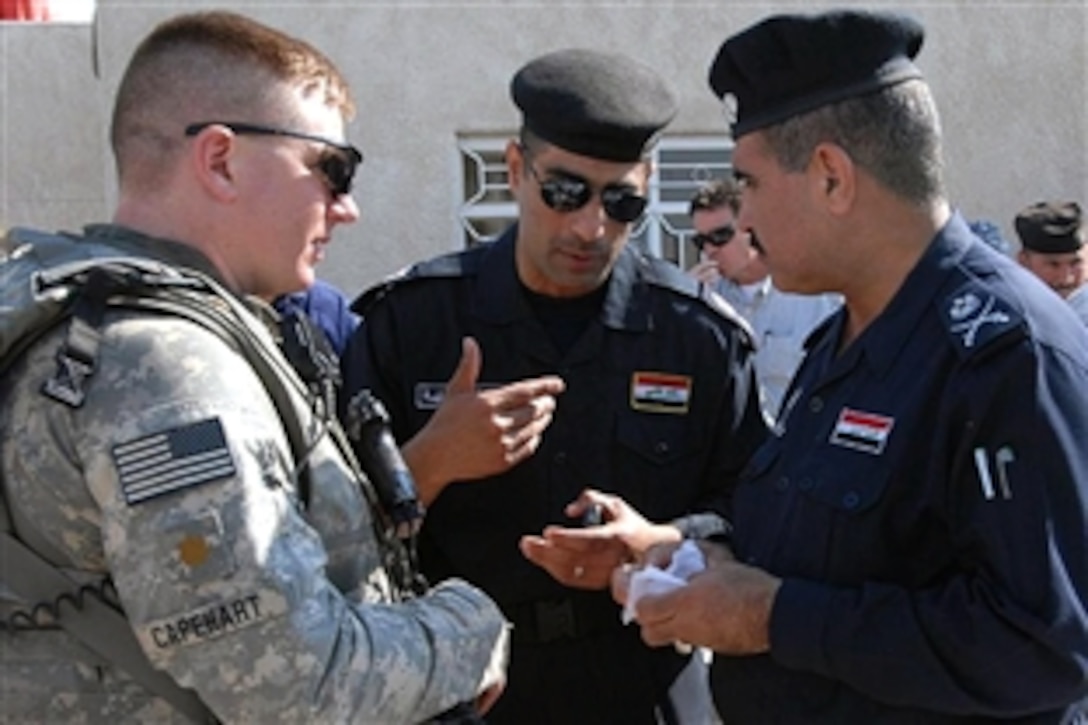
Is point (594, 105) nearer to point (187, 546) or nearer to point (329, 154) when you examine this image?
point (329, 154)

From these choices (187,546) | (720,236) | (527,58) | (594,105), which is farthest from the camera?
(527,58)

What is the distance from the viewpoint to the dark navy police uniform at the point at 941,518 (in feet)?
5.90

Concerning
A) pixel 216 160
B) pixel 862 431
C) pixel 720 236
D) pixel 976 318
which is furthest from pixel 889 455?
pixel 720 236

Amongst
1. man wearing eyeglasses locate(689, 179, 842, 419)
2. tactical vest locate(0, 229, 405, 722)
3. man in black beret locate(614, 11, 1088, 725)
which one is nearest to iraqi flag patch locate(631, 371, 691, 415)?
man in black beret locate(614, 11, 1088, 725)

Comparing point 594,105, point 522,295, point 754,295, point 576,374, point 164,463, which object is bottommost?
point 754,295

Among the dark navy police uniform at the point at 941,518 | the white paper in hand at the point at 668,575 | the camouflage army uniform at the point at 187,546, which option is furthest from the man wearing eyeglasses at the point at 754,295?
the camouflage army uniform at the point at 187,546

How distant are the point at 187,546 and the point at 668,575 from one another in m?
0.83

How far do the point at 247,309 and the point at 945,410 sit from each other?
0.99m

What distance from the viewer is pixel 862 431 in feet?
6.49

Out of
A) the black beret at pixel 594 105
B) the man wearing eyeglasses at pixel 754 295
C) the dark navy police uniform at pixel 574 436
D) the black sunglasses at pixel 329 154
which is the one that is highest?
the black sunglasses at pixel 329 154

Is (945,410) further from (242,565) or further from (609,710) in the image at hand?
(609,710)

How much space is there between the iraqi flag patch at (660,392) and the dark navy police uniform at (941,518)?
786mm

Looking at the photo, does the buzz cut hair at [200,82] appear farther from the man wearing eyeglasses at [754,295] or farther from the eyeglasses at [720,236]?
the eyeglasses at [720,236]

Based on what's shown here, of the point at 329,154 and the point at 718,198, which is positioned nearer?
the point at 329,154
